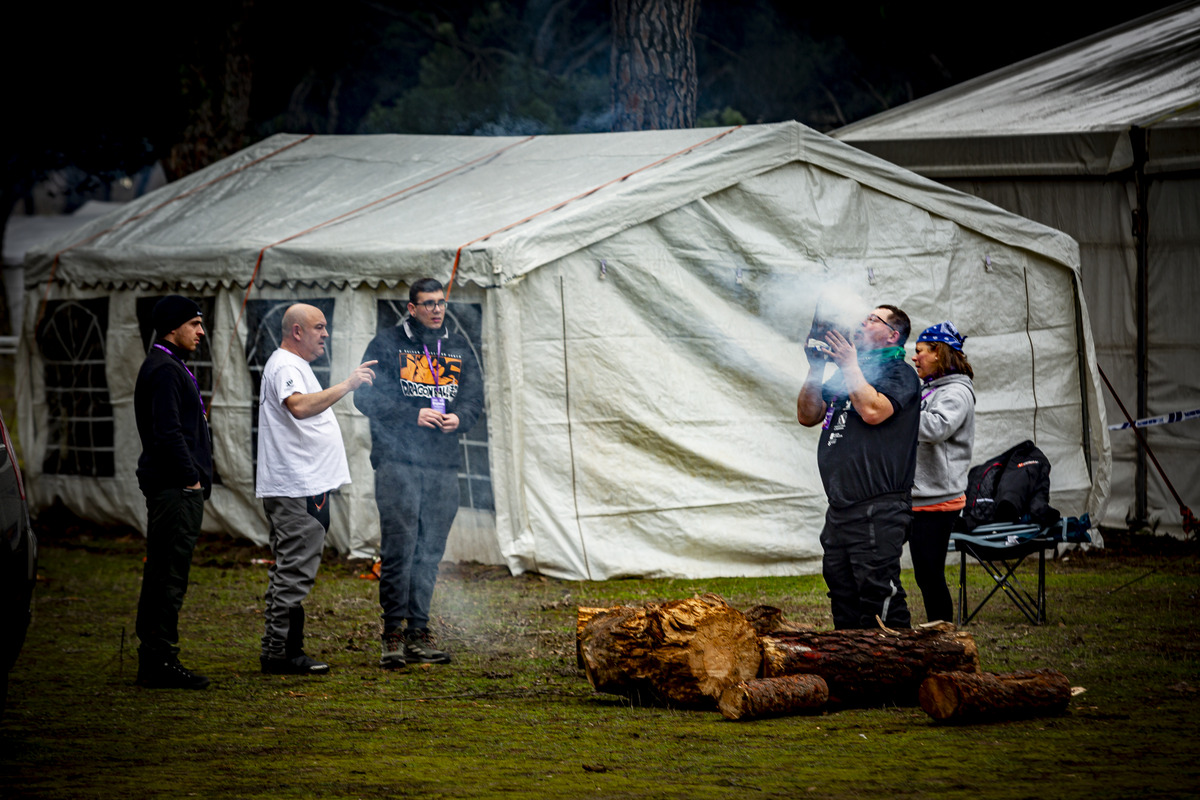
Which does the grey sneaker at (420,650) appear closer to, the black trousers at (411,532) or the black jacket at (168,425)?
the black trousers at (411,532)

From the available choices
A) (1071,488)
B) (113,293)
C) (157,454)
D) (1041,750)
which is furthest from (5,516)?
(1071,488)

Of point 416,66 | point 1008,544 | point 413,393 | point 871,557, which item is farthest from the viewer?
point 416,66

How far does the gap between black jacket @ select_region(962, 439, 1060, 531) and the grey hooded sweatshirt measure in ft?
2.96

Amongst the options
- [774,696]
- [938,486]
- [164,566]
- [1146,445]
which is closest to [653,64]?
[1146,445]

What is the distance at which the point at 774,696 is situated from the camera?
4887 millimetres

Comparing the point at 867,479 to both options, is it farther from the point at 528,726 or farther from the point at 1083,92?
Result: the point at 1083,92

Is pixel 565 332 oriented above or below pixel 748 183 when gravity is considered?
below

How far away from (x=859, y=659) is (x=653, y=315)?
3.70m

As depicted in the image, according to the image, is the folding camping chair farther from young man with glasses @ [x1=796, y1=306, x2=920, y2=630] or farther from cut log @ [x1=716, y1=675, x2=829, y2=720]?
cut log @ [x1=716, y1=675, x2=829, y2=720]

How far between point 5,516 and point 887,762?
3.14 m

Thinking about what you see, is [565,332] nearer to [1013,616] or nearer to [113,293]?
[1013,616]

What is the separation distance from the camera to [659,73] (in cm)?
1134

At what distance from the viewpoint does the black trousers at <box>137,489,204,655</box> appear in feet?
18.6

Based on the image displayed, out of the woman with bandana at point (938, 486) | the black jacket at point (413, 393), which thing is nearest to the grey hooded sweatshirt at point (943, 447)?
the woman with bandana at point (938, 486)
